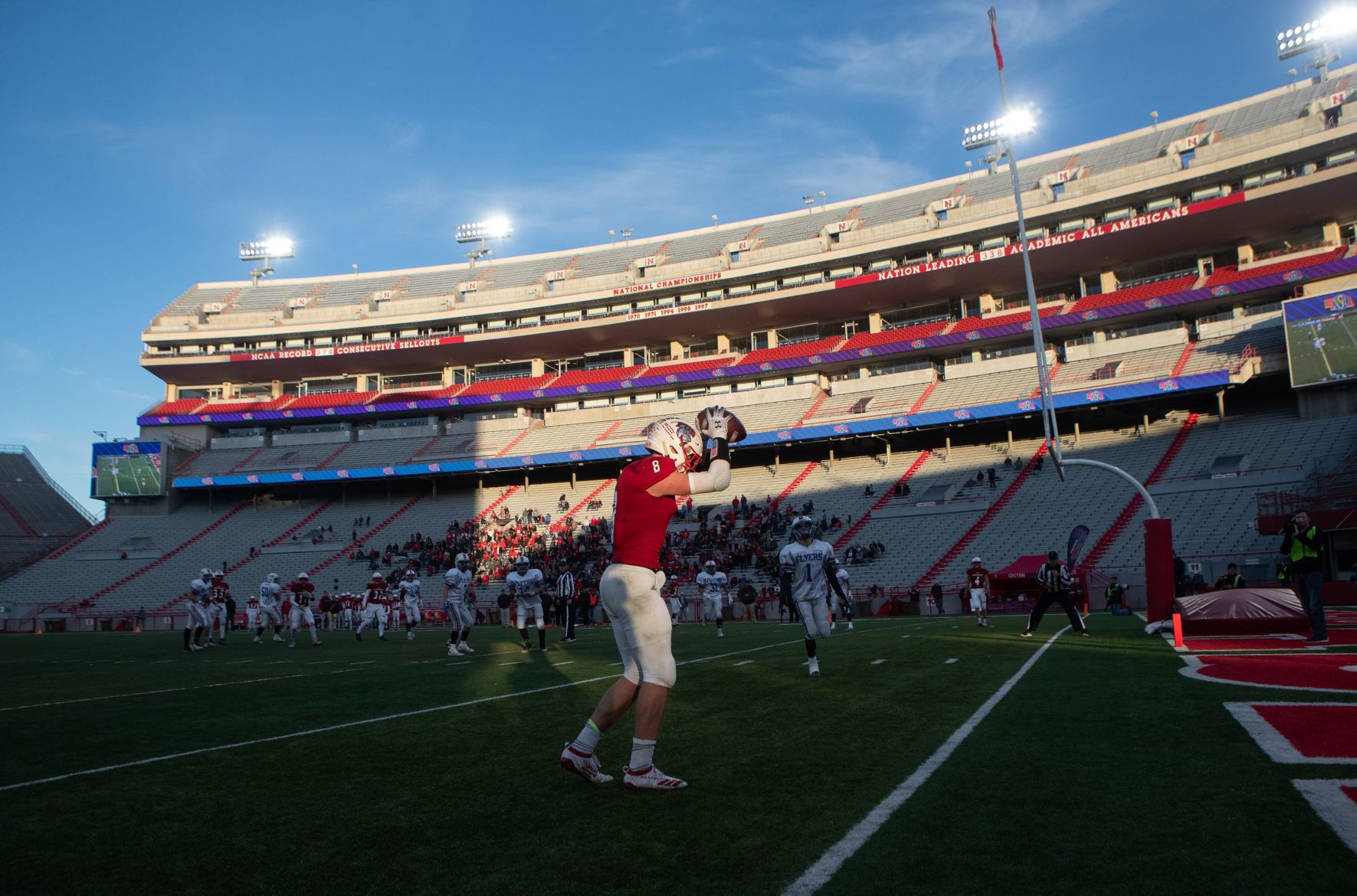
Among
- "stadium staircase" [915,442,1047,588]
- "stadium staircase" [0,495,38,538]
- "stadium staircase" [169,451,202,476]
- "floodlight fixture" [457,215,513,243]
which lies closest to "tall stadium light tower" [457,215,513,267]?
"floodlight fixture" [457,215,513,243]

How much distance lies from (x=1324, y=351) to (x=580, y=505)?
32.9m

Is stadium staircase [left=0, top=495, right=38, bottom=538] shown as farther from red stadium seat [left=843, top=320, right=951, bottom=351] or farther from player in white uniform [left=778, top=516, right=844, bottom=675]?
player in white uniform [left=778, top=516, right=844, bottom=675]

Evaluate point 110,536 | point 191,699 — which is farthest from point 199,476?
point 191,699

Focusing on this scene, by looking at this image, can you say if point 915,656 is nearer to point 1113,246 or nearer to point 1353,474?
point 1353,474

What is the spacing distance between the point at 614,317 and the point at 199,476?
26.7 metres

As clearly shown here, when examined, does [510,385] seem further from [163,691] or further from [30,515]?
[163,691]

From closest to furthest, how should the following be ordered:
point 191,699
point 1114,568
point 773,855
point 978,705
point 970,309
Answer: point 773,855
point 978,705
point 191,699
point 1114,568
point 970,309

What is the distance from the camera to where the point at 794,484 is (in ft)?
147

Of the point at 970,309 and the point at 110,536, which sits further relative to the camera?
the point at 110,536

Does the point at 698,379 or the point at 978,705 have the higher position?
the point at 698,379

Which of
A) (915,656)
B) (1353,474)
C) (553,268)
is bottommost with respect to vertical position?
(915,656)

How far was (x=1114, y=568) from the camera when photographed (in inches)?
1187

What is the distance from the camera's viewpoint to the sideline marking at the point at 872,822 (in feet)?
11.3

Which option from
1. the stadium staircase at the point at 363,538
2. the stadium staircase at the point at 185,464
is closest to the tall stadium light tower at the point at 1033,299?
the stadium staircase at the point at 363,538
